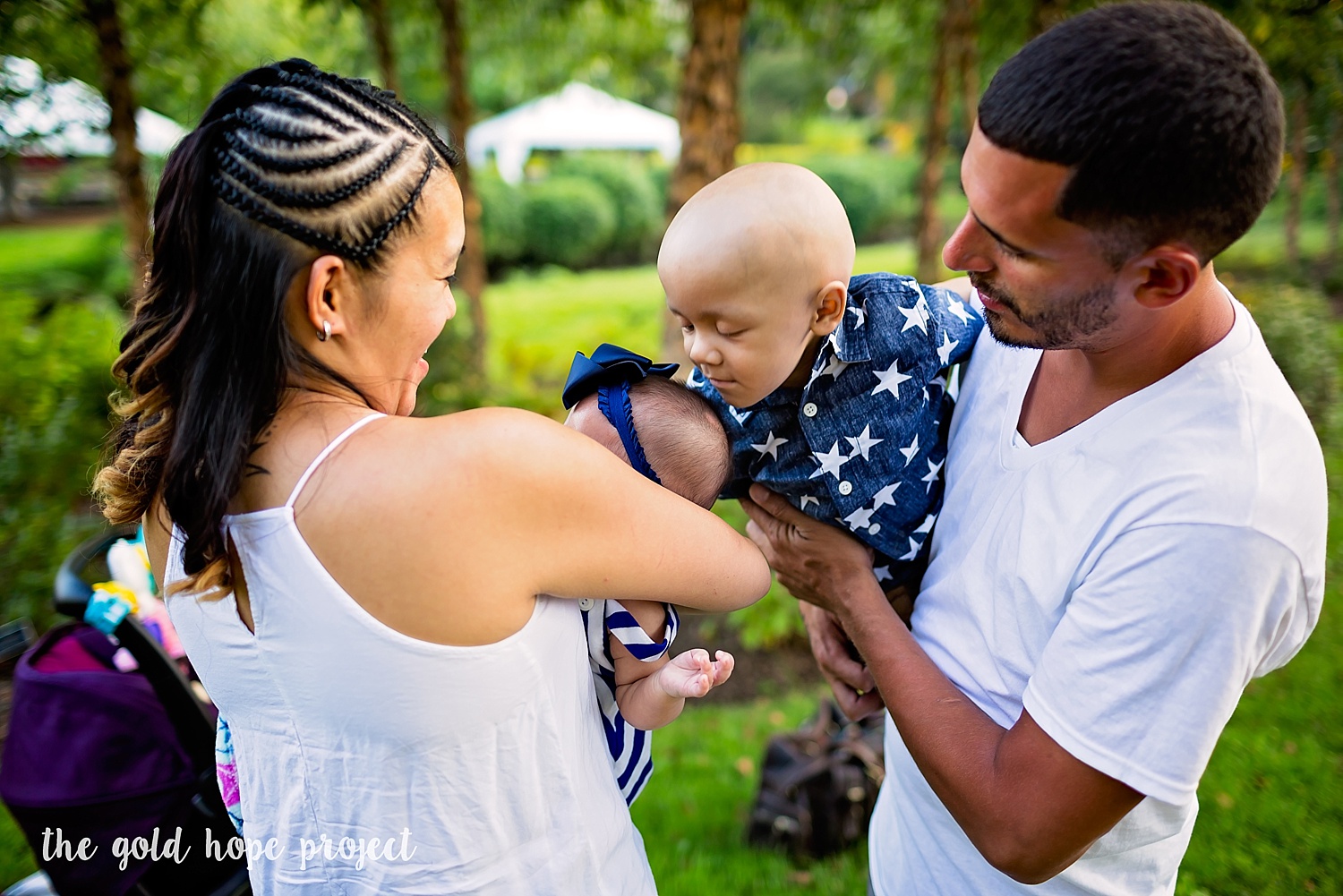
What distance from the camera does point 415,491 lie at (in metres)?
1.15

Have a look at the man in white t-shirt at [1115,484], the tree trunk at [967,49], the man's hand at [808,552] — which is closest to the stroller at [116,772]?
the man's hand at [808,552]

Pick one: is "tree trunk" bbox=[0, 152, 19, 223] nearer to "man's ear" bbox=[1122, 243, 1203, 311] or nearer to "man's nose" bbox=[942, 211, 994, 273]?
"man's nose" bbox=[942, 211, 994, 273]

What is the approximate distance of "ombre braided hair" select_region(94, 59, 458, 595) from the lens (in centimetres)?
120


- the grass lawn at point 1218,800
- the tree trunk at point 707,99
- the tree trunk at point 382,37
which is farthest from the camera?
the tree trunk at point 382,37

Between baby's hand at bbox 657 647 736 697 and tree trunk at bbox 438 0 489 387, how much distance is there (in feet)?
19.4

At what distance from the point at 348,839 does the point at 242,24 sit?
34.5 ft

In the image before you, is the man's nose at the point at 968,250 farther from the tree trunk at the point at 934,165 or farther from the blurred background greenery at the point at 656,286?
the tree trunk at the point at 934,165

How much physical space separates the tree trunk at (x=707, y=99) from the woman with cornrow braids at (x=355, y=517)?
4.48 metres

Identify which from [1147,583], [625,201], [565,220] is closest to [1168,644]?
[1147,583]

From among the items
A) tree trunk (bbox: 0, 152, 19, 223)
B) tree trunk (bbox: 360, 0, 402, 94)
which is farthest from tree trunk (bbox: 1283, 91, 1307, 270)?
tree trunk (bbox: 0, 152, 19, 223)

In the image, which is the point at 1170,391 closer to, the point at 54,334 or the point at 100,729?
the point at 100,729

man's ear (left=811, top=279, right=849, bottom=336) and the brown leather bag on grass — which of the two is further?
the brown leather bag on grass

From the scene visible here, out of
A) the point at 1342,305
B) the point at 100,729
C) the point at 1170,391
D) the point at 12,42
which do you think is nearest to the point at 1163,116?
the point at 1170,391

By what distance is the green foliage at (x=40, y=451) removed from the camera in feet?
14.3
